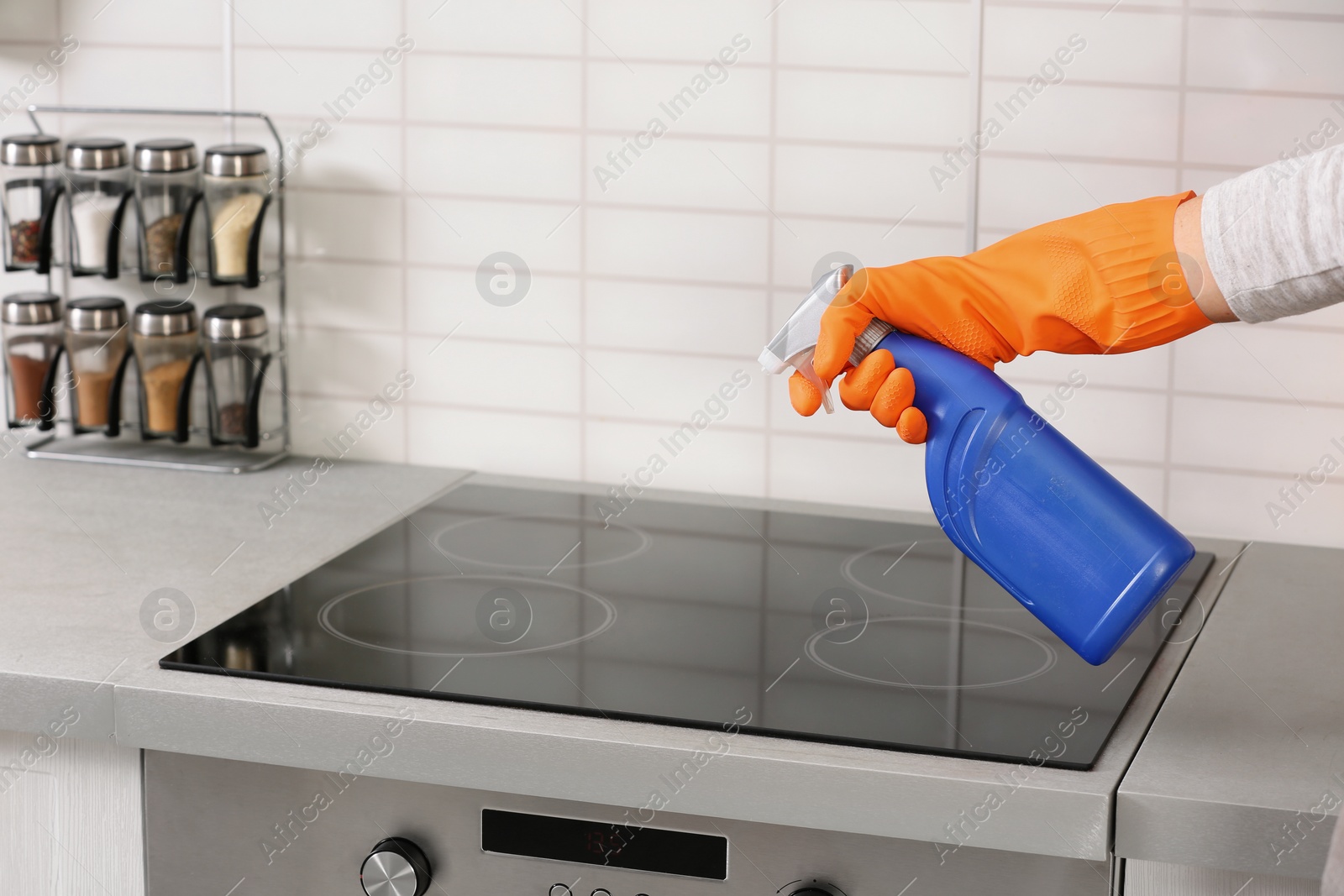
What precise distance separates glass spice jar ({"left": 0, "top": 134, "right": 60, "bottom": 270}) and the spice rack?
0.11 feet

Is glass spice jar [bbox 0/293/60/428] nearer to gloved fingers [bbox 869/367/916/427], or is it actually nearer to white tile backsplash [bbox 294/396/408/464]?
white tile backsplash [bbox 294/396/408/464]

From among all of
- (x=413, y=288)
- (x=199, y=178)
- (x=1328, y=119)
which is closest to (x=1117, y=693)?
(x=1328, y=119)

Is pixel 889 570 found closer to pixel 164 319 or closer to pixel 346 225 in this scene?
pixel 346 225

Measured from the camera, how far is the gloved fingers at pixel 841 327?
95cm

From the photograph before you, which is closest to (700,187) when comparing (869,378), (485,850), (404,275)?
(404,275)

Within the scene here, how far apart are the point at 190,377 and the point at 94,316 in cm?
13

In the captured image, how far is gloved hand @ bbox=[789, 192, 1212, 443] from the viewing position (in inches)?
35.9

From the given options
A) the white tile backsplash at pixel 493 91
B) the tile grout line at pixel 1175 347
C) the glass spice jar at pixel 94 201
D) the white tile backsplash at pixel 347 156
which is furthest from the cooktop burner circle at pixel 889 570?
the glass spice jar at pixel 94 201

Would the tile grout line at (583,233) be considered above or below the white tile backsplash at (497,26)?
below

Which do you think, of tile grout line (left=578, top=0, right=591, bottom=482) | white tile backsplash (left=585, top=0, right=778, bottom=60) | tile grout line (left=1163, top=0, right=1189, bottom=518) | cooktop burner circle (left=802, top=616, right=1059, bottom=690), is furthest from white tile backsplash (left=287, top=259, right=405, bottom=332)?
tile grout line (left=1163, top=0, right=1189, bottom=518)

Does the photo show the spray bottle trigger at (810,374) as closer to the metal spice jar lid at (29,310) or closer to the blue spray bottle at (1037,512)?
the blue spray bottle at (1037,512)

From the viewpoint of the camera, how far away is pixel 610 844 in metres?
0.91

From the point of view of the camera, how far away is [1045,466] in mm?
872

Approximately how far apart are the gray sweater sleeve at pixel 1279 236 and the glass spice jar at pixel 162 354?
111 centimetres
